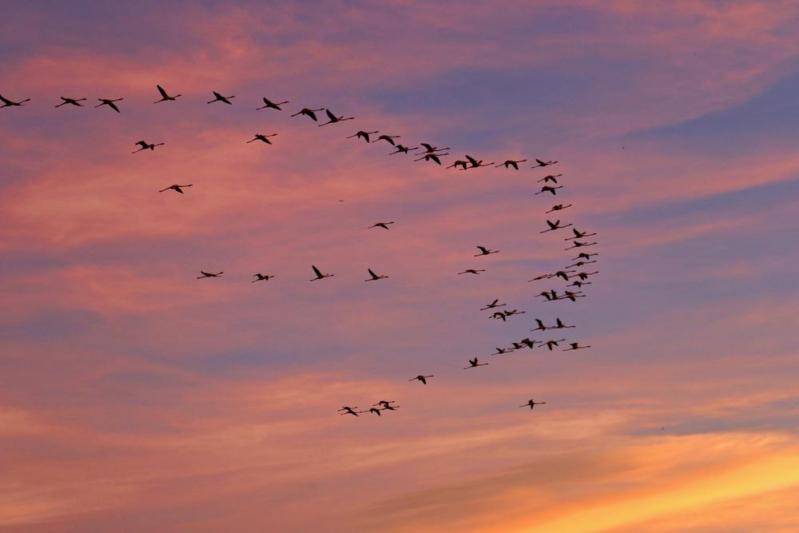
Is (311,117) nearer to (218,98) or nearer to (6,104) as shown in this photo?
(218,98)

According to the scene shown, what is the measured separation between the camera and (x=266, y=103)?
632 feet

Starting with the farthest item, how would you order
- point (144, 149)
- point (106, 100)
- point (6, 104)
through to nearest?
point (144, 149) < point (106, 100) < point (6, 104)

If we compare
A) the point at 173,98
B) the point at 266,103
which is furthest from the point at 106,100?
the point at 266,103

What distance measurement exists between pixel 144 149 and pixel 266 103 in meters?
18.9

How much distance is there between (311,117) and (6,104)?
1494 inches

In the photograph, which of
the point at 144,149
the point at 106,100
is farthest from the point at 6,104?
the point at 144,149

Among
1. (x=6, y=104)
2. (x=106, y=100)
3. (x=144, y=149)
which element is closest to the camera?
(x=6, y=104)

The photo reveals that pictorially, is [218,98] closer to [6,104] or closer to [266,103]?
[266,103]

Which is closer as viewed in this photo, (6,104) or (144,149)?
(6,104)

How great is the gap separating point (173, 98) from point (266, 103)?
503 inches

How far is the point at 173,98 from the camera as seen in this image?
186125mm

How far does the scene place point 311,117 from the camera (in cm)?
18912

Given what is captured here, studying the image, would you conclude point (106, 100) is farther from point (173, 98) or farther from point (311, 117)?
point (311, 117)

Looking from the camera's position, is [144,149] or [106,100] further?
[144,149]
